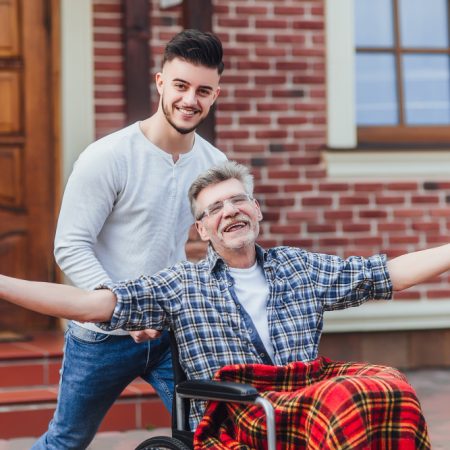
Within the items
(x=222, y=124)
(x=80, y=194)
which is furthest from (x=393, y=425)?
(x=222, y=124)

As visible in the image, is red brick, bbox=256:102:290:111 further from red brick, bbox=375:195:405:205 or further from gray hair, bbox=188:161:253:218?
gray hair, bbox=188:161:253:218

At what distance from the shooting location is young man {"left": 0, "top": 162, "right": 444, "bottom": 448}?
3.06m

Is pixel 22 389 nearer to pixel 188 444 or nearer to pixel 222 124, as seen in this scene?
pixel 222 124

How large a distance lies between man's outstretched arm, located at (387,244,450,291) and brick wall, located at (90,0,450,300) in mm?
3232

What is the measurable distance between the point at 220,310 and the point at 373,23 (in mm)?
4244

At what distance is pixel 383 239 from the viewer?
670cm

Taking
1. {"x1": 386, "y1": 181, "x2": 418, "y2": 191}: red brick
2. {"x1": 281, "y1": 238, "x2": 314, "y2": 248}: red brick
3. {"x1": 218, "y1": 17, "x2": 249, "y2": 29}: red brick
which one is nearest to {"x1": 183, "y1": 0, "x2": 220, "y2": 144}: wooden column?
{"x1": 218, "y1": 17, "x2": 249, "y2": 29}: red brick

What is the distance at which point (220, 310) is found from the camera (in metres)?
3.13

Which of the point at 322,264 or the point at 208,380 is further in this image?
the point at 322,264

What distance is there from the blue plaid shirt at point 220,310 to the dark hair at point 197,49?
0.57 metres

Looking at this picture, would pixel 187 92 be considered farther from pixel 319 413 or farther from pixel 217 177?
pixel 319 413

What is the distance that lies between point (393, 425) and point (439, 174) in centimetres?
418

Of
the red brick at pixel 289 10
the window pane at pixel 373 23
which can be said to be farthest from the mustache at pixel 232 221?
the window pane at pixel 373 23

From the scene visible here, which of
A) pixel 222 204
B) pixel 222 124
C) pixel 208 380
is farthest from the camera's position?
pixel 222 124
